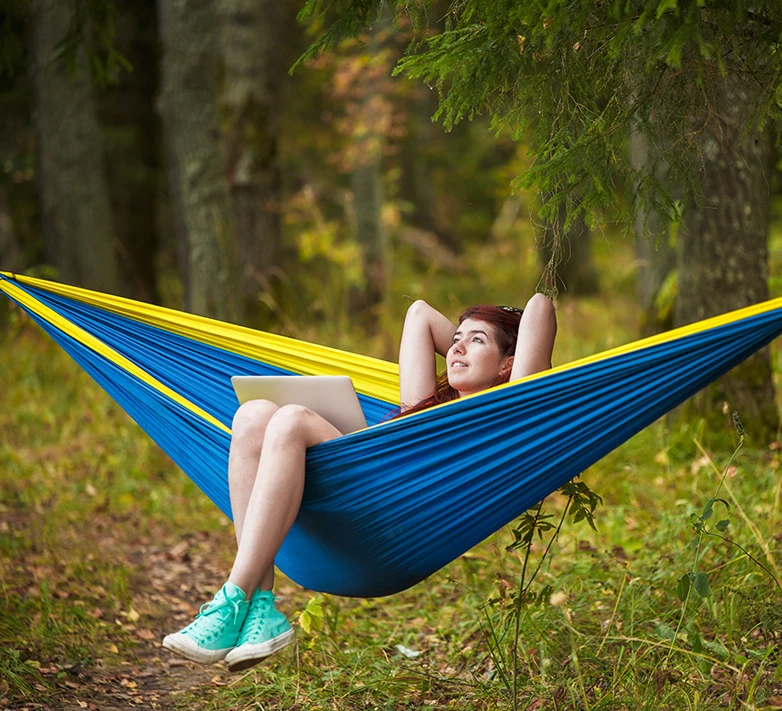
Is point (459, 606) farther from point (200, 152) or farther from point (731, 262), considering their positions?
point (200, 152)

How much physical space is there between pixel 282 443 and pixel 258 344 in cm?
53

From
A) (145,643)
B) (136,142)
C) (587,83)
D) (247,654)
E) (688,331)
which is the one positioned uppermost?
(136,142)

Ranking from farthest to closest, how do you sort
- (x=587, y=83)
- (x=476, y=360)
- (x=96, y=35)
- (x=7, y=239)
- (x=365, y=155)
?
(x=7, y=239) → (x=365, y=155) → (x=96, y=35) → (x=476, y=360) → (x=587, y=83)

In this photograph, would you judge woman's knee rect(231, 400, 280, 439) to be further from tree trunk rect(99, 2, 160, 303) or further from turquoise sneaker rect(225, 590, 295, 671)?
tree trunk rect(99, 2, 160, 303)

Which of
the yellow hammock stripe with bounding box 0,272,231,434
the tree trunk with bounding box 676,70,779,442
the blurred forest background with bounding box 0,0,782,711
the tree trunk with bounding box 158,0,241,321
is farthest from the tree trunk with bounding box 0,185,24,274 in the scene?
the tree trunk with bounding box 676,70,779,442

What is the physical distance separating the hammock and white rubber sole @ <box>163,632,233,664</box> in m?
0.34

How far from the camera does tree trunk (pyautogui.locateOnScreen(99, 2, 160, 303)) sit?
703 cm

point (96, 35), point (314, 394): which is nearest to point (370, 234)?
point (96, 35)

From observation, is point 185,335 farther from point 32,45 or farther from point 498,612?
point 32,45

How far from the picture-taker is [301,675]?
2.19 m

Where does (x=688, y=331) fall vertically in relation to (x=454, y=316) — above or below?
above

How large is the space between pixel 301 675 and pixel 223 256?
2.22 m

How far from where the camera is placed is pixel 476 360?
7.02 feet

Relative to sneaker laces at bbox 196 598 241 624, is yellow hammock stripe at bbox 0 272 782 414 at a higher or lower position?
higher
